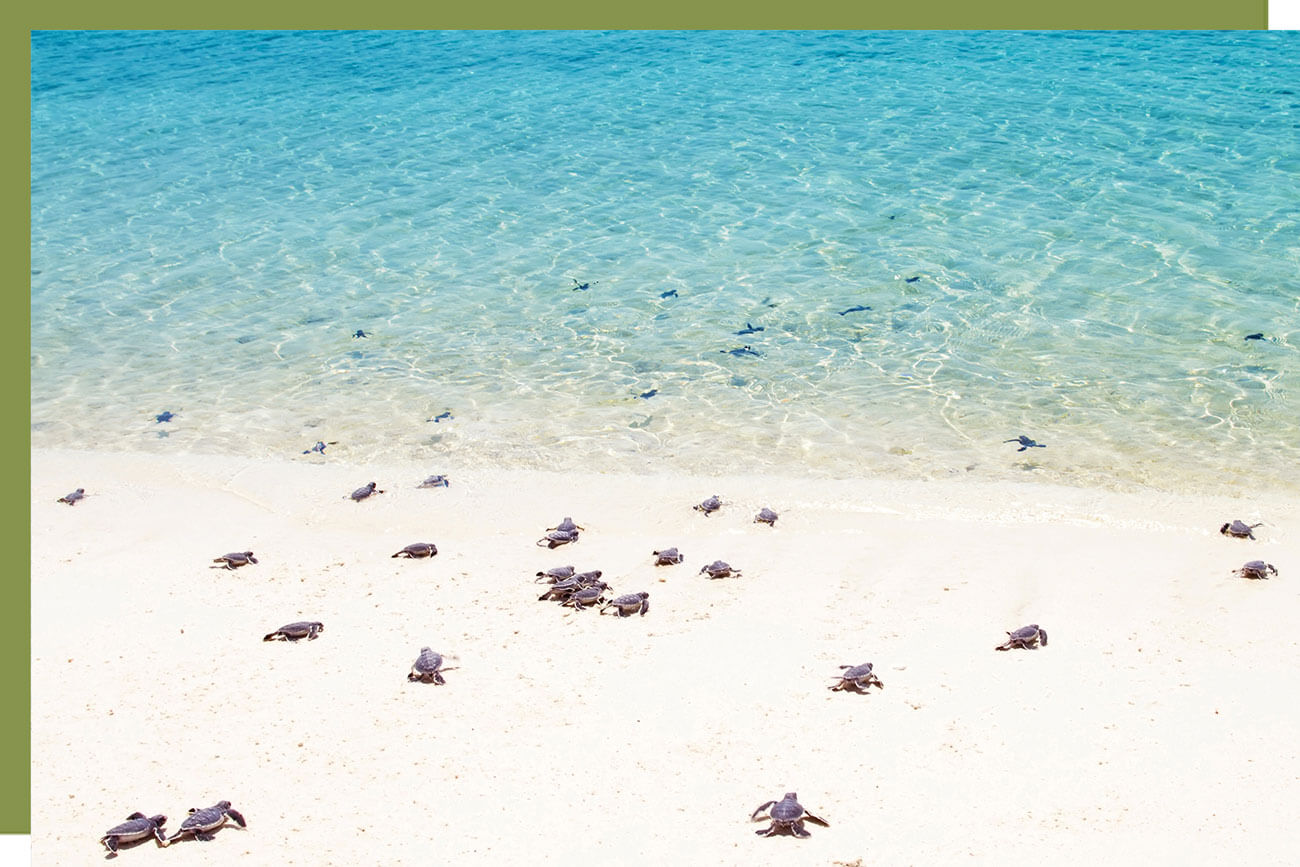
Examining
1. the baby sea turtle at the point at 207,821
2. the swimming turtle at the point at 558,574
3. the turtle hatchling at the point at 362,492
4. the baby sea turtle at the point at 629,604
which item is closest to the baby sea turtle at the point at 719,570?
the baby sea turtle at the point at 629,604

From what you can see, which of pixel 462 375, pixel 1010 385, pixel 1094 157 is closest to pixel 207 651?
pixel 462 375

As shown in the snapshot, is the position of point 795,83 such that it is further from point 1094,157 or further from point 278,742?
point 278,742

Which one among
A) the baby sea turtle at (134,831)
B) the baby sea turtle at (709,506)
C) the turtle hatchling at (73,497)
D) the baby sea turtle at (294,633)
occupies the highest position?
the baby sea turtle at (134,831)

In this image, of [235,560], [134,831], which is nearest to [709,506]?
[235,560]

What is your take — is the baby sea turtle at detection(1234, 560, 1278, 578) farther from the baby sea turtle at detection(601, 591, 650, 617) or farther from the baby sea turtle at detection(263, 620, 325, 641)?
the baby sea turtle at detection(263, 620, 325, 641)

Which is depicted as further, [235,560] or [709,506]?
[709,506]

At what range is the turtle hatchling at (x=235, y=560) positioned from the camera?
39.4 ft

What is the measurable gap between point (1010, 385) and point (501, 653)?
9.22 metres

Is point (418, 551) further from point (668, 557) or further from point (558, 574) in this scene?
point (668, 557)

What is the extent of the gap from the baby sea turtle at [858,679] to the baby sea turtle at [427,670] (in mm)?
3337

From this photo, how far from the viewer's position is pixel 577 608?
437 inches

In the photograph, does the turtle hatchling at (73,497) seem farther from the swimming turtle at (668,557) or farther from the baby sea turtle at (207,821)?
the swimming turtle at (668,557)

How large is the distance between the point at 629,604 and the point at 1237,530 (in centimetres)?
652

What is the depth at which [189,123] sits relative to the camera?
1179 inches
